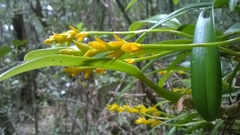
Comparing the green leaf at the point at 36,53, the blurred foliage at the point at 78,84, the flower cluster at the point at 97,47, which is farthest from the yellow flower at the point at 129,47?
the blurred foliage at the point at 78,84

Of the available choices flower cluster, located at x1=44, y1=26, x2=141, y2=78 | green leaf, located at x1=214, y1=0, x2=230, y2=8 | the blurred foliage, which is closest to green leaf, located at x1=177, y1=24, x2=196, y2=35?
green leaf, located at x1=214, y1=0, x2=230, y2=8

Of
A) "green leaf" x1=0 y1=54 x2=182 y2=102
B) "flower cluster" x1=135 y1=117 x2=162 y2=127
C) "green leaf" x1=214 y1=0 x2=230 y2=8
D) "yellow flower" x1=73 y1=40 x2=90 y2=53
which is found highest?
"green leaf" x1=214 y1=0 x2=230 y2=8

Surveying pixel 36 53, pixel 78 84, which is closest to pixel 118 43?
pixel 36 53

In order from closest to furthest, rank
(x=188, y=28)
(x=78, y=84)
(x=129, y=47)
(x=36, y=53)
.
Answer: (x=129, y=47) → (x=36, y=53) → (x=188, y=28) → (x=78, y=84)

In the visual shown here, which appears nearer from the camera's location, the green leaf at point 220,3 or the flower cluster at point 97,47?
the flower cluster at point 97,47

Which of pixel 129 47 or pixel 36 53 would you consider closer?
pixel 129 47

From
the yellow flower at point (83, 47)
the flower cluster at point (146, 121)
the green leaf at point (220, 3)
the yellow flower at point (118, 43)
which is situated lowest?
the flower cluster at point (146, 121)

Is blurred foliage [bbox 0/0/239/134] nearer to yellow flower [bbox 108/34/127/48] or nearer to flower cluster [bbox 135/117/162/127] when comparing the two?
flower cluster [bbox 135/117/162/127]

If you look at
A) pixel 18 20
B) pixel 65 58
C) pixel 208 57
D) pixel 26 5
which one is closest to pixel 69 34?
pixel 65 58

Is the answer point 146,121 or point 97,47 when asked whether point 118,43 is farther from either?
point 146,121

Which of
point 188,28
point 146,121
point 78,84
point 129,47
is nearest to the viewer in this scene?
point 129,47

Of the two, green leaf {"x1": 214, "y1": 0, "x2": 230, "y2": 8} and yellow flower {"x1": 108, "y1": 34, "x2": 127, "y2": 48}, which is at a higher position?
green leaf {"x1": 214, "y1": 0, "x2": 230, "y2": 8}

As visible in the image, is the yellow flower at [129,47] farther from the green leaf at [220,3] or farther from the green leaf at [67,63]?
the green leaf at [220,3]
